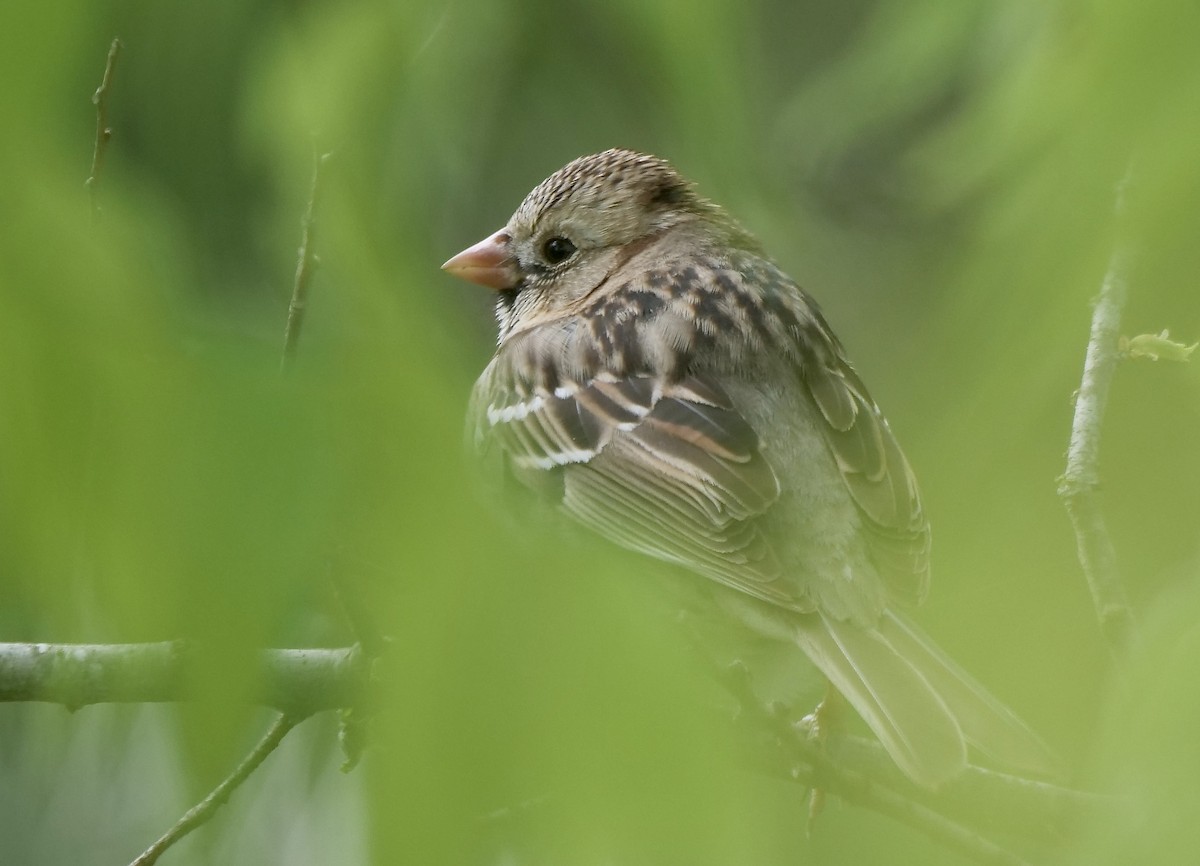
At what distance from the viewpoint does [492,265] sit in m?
4.02

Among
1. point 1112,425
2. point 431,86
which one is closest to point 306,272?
point 431,86

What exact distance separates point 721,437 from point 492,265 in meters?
1.28

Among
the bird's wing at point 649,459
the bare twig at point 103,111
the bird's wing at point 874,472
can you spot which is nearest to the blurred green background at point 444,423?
the bare twig at point 103,111

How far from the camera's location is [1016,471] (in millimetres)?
1983

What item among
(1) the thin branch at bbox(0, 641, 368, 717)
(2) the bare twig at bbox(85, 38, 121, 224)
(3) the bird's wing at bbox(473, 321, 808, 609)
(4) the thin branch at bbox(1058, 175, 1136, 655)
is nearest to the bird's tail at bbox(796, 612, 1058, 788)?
(3) the bird's wing at bbox(473, 321, 808, 609)

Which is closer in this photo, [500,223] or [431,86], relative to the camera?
[431,86]

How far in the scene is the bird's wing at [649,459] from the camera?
110 inches

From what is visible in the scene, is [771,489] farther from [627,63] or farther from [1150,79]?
[1150,79]

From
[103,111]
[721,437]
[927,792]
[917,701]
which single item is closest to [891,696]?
[917,701]

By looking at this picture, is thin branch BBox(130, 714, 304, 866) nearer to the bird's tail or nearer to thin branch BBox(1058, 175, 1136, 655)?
the bird's tail

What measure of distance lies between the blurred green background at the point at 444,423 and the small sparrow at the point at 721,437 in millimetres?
636

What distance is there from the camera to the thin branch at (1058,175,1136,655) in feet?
8.03

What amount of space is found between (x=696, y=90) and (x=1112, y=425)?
146 centimetres

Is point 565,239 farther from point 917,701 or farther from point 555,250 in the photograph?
point 917,701
